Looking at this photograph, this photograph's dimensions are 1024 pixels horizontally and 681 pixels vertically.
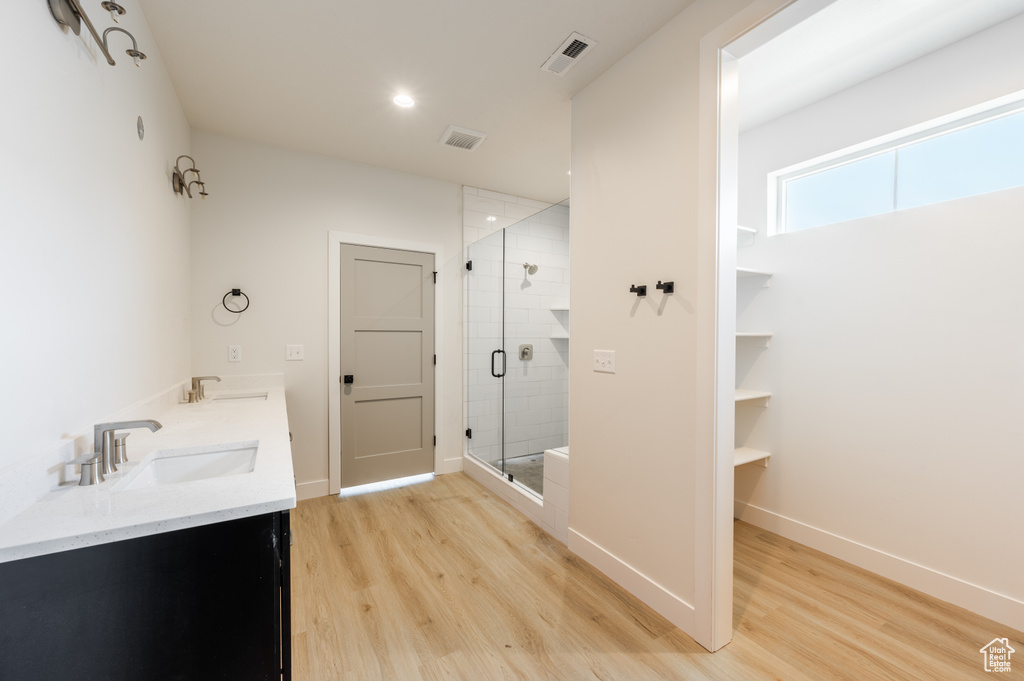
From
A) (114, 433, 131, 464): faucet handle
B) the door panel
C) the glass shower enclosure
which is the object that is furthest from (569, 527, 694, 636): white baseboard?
(114, 433, 131, 464): faucet handle

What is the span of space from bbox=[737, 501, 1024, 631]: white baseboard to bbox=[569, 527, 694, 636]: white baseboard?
4.05ft

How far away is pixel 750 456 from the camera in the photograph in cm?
258

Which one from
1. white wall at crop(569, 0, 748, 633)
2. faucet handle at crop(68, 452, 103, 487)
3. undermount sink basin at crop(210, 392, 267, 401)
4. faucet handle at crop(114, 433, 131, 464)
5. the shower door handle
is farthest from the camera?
the shower door handle

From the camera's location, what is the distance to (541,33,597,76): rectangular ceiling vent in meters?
1.93

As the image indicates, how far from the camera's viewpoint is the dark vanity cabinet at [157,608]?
31.6 inches

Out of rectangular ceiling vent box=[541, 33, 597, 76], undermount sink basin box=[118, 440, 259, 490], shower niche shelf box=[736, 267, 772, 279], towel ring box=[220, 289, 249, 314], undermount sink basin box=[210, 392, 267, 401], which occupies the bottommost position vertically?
undermount sink basin box=[118, 440, 259, 490]

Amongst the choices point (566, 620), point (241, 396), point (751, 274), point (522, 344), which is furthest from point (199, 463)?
point (751, 274)

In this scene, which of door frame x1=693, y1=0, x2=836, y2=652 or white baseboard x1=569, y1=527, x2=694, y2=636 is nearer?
door frame x1=693, y1=0, x2=836, y2=652

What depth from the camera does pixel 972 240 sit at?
1885mm

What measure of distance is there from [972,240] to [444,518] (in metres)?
3.16

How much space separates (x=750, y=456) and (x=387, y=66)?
302 centimetres

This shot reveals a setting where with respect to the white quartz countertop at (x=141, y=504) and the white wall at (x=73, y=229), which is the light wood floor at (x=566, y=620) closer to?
the white quartz countertop at (x=141, y=504)

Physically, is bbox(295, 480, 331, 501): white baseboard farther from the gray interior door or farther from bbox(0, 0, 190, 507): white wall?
bbox(0, 0, 190, 507): white wall

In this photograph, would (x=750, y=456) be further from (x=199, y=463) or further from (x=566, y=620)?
(x=199, y=463)
